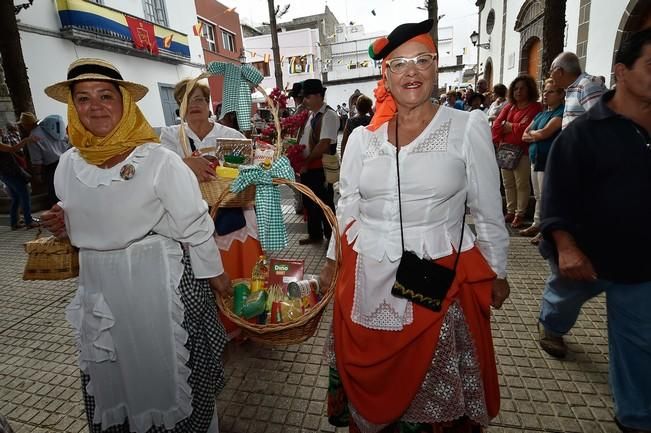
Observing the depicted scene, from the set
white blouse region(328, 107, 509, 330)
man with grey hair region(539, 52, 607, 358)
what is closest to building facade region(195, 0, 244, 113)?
man with grey hair region(539, 52, 607, 358)

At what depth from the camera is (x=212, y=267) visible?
1.69 metres

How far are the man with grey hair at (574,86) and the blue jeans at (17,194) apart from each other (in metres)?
8.24

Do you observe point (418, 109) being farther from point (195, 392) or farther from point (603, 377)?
point (603, 377)

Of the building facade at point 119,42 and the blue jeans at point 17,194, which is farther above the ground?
the building facade at point 119,42

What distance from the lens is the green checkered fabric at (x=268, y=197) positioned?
198 centimetres

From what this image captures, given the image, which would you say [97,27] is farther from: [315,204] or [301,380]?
[301,380]

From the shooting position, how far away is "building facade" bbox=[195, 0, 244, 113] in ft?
67.2

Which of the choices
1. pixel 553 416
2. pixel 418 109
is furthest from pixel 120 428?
pixel 553 416

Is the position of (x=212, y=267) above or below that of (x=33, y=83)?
below

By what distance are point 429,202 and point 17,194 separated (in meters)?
7.95

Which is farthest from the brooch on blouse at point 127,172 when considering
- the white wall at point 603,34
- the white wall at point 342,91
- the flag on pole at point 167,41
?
the white wall at point 342,91

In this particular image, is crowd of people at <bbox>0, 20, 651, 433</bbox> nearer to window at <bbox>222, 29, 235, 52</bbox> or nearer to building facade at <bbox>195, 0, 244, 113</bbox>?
building facade at <bbox>195, 0, 244, 113</bbox>

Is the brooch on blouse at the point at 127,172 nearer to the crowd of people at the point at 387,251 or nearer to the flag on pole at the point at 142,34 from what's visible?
the crowd of people at the point at 387,251

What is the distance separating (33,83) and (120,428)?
41.8ft
